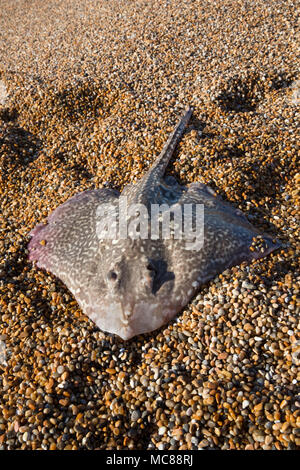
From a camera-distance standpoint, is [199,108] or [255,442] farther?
[199,108]

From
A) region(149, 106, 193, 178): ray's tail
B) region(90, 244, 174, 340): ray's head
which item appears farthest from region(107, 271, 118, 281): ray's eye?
region(149, 106, 193, 178): ray's tail

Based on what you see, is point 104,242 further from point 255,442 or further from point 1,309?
point 255,442

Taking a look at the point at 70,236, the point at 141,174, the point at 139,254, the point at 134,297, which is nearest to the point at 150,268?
the point at 139,254

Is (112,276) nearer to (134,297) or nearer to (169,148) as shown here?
(134,297)

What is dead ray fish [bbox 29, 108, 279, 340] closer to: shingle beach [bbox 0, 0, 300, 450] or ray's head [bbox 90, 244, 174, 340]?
ray's head [bbox 90, 244, 174, 340]

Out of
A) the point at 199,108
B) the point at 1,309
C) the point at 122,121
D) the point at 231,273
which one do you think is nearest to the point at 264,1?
the point at 199,108
